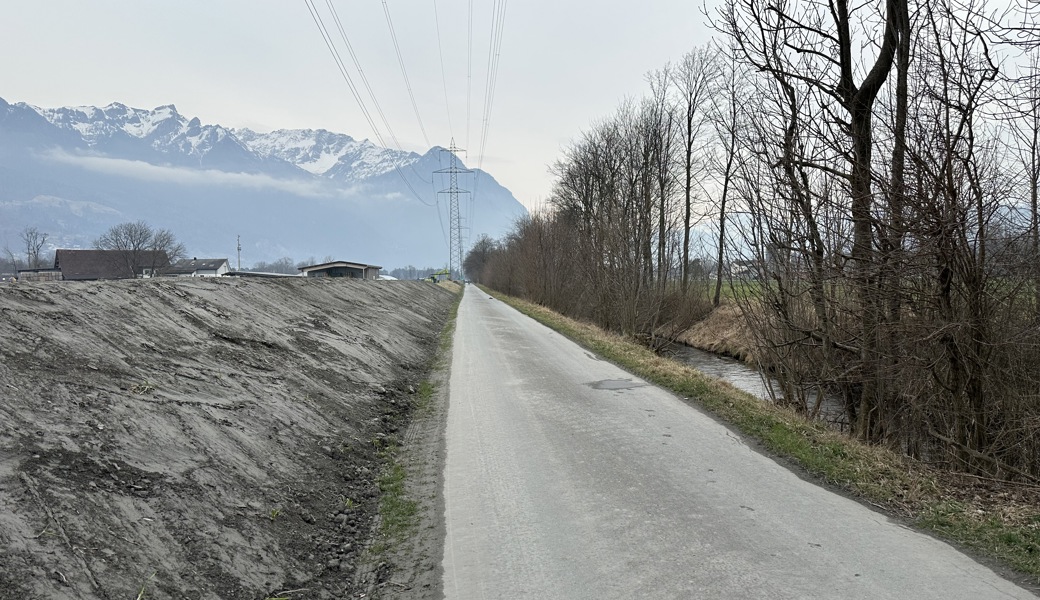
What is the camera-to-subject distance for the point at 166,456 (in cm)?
474

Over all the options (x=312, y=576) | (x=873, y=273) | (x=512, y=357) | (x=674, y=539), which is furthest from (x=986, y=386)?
(x=512, y=357)

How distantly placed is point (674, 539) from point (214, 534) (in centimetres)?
339

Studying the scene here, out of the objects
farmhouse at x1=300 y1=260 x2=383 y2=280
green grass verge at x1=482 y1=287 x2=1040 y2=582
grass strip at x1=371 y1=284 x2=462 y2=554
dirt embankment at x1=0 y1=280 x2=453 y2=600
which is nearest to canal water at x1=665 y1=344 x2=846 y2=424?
green grass verge at x1=482 y1=287 x2=1040 y2=582

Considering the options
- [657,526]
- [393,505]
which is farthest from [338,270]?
[657,526]

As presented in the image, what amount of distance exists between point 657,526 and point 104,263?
79507 millimetres

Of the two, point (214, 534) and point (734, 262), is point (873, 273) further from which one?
point (214, 534)

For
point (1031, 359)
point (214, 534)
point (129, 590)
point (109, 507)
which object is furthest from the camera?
point (1031, 359)

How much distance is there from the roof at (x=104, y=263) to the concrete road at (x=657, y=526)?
6955cm

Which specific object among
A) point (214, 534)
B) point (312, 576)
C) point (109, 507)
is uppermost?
point (109, 507)

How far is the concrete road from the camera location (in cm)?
378

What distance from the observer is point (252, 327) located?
1059 cm

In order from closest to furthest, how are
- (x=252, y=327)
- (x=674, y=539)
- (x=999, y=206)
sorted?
(x=674, y=539) < (x=999, y=206) < (x=252, y=327)

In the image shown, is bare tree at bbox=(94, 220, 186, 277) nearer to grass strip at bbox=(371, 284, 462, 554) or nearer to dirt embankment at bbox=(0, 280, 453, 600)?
dirt embankment at bbox=(0, 280, 453, 600)

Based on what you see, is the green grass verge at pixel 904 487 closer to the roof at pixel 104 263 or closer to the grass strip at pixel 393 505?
the grass strip at pixel 393 505
